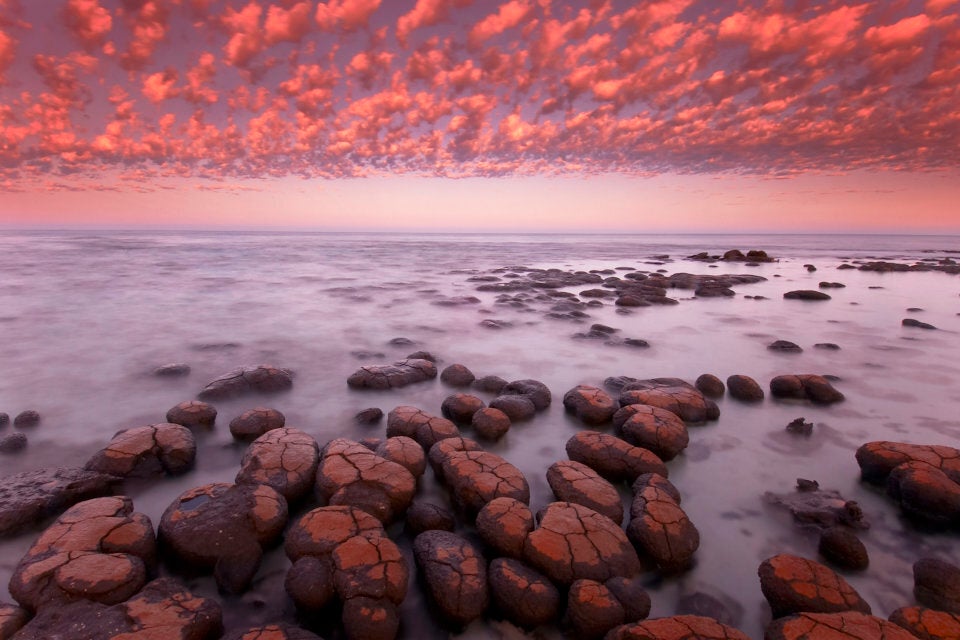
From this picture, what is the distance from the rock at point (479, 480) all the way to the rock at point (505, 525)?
0.16 m

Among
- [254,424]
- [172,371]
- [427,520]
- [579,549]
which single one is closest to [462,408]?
[427,520]

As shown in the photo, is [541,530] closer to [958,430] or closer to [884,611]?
[884,611]

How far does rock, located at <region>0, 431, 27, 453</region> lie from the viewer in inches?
178

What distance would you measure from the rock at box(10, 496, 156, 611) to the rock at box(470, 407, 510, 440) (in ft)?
9.75

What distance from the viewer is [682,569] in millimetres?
3080

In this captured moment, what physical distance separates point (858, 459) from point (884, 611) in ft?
6.29

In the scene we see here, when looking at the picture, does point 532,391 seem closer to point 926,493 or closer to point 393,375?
point 393,375

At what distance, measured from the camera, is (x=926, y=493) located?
3482 millimetres

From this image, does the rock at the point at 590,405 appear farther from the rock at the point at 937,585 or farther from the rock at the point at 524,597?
the rock at the point at 937,585

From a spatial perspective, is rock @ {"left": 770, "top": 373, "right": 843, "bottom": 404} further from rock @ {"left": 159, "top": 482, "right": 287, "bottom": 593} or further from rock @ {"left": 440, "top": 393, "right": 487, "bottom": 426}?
rock @ {"left": 159, "top": 482, "right": 287, "bottom": 593}

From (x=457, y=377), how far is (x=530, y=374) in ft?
4.58

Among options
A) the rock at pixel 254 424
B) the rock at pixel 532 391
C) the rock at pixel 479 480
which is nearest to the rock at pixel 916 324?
the rock at pixel 532 391

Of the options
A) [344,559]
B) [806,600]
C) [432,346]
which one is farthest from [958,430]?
[432,346]

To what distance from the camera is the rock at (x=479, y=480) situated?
3.45 m
